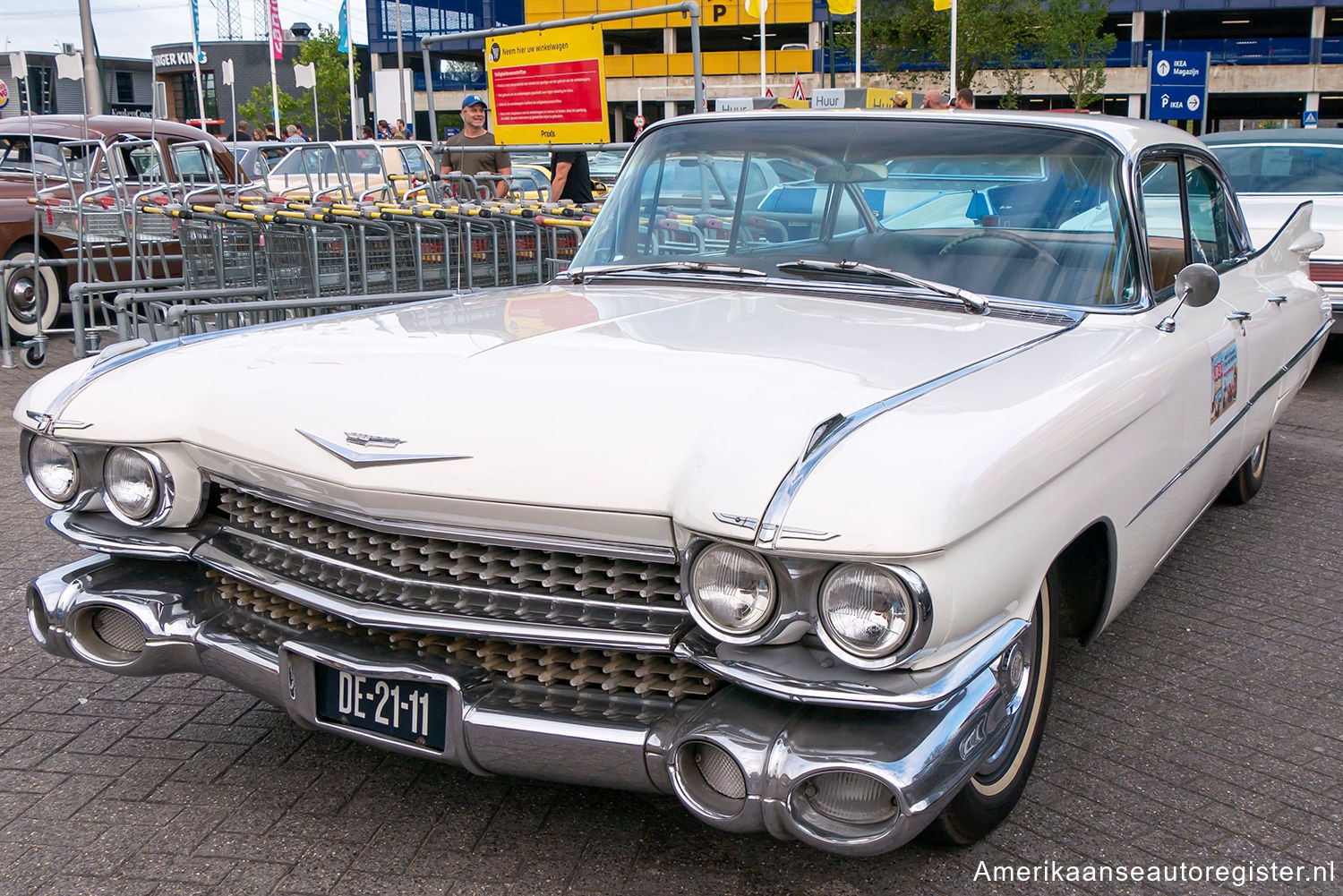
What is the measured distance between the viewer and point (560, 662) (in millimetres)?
2566

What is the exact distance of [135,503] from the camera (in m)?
2.96

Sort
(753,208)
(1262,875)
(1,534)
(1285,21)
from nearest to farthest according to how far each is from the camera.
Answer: (1262,875) → (753,208) → (1,534) → (1285,21)

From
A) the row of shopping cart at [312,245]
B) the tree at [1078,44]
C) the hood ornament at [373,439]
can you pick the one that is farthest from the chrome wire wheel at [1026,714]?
the tree at [1078,44]

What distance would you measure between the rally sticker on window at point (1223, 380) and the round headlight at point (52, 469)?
3131 mm

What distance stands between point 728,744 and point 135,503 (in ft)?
5.22

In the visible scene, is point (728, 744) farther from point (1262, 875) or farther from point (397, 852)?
point (1262, 875)

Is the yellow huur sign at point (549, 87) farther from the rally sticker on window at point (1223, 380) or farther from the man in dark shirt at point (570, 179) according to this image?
the rally sticker on window at point (1223, 380)

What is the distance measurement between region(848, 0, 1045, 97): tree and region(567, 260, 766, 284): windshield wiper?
34.3m

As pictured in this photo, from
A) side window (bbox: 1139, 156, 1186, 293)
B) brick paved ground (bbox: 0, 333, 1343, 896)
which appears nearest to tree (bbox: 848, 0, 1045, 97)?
side window (bbox: 1139, 156, 1186, 293)

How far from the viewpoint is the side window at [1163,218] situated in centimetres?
364

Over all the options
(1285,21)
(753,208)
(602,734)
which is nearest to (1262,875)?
(602,734)

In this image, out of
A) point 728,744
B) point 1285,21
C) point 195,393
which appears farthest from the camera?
point 1285,21

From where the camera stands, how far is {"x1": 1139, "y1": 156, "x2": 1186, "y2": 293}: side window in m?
3.64

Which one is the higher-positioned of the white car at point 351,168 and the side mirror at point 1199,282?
the white car at point 351,168
